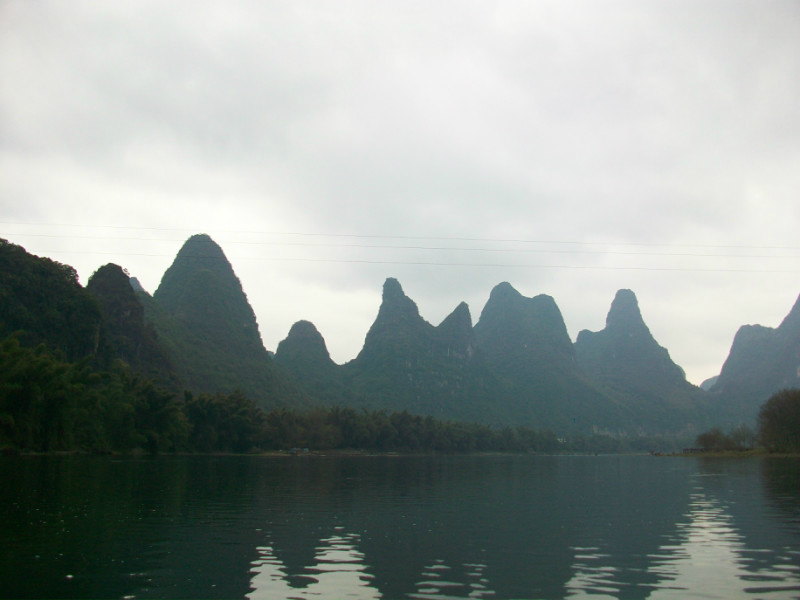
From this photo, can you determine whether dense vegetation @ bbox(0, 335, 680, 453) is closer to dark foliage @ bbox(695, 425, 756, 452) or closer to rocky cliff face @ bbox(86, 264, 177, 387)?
rocky cliff face @ bbox(86, 264, 177, 387)

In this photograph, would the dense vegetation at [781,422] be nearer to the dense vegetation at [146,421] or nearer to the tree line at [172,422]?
the tree line at [172,422]

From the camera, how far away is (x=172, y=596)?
31.2 ft

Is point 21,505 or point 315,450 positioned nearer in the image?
point 21,505

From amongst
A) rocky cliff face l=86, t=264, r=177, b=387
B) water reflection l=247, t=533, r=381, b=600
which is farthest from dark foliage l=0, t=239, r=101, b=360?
water reflection l=247, t=533, r=381, b=600

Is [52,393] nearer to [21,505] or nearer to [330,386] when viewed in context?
[21,505]

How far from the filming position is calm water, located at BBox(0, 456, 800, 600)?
33.6 feet

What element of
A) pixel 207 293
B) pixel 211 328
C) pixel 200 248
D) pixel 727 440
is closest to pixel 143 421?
pixel 211 328

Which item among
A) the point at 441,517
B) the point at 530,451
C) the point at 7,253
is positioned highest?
the point at 7,253

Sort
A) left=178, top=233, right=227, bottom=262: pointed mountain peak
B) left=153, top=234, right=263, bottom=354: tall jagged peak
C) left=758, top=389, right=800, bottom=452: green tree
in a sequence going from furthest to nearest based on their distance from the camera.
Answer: left=178, top=233, right=227, bottom=262: pointed mountain peak
left=153, top=234, right=263, bottom=354: tall jagged peak
left=758, top=389, right=800, bottom=452: green tree

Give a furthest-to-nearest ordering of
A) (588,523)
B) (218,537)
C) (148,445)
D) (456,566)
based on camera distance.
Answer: (148,445)
(588,523)
(218,537)
(456,566)

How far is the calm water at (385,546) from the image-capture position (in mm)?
10234

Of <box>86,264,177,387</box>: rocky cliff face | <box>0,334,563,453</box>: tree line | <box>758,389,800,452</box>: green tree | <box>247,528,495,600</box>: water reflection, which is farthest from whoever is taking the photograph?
<box>86,264,177,387</box>: rocky cliff face

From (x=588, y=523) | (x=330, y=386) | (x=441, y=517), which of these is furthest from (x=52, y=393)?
(x=330, y=386)

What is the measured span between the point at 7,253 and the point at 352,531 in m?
82.5
